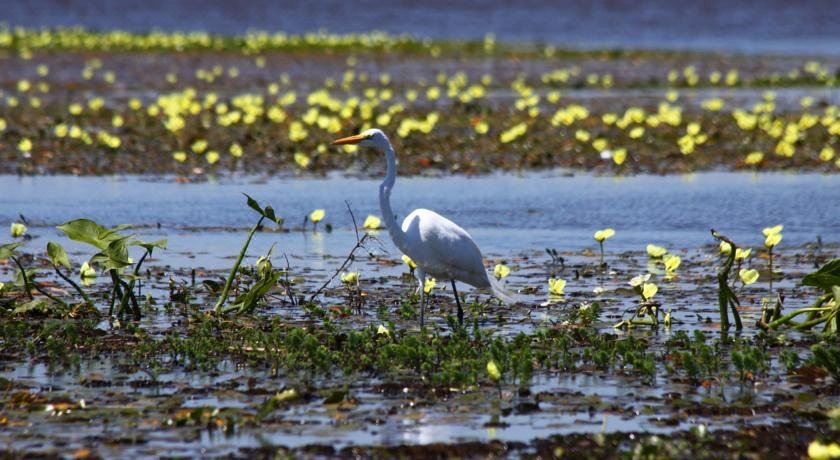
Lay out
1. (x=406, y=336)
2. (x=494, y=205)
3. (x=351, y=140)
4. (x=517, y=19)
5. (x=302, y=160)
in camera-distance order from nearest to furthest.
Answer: (x=406, y=336) → (x=351, y=140) → (x=494, y=205) → (x=302, y=160) → (x=517, y=19)

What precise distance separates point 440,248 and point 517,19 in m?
45.7

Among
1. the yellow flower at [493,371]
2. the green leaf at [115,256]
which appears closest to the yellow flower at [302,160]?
the green leaf at [115,256]

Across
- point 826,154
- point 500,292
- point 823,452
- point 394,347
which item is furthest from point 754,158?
point 823,452

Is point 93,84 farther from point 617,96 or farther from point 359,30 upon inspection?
point 359,30

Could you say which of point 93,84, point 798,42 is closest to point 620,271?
point 93,84

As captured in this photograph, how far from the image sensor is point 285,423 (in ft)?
23.2

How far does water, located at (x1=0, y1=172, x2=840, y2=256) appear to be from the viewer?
13688 mm

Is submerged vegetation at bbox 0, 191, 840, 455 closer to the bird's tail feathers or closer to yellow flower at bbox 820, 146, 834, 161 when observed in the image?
the bird's tail feathers

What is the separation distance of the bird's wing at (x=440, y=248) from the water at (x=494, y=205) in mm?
2892

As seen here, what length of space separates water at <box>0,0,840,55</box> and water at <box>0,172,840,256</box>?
23.8 metres

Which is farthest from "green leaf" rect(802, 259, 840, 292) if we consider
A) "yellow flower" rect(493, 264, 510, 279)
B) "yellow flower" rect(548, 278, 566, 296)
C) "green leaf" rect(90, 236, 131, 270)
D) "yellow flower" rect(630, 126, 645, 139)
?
"yellow flower" rect(630, 126, 645, 139)

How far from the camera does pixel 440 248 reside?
9.76 metres

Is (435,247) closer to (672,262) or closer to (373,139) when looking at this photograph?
(373,139)

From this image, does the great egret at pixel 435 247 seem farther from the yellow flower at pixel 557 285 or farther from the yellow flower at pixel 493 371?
the yellow flower at pixel 493 371
